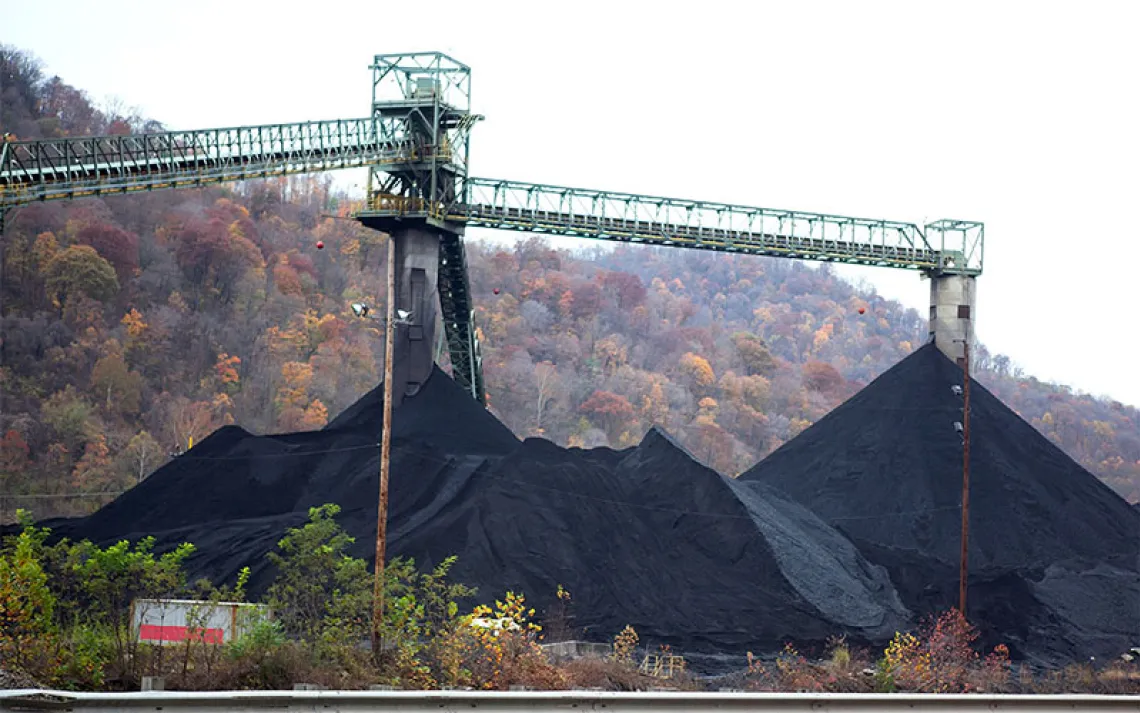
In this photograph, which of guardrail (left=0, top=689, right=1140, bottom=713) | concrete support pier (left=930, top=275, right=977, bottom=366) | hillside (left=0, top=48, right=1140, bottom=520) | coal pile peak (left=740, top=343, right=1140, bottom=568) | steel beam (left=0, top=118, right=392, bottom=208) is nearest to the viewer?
guardrail (left=0, top=689, right=1140, bottom=713)

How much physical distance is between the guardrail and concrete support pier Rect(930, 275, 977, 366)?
40.3m

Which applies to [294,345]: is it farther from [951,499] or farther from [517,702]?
[517,702]

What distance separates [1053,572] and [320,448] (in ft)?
75.4

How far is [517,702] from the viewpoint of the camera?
9.92 meters

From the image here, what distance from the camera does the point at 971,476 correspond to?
1870 inches

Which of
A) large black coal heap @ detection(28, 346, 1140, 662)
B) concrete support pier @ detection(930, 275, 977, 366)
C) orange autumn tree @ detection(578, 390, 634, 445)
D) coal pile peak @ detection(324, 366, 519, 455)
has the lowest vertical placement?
large black coal heap @ detection(28, 346, 1140, 662)

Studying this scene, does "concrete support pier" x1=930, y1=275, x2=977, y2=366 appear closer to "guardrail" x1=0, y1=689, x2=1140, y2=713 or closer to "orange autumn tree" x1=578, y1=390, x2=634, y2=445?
"guardrail" x1=0, y1=689, x2=1140, y2=713

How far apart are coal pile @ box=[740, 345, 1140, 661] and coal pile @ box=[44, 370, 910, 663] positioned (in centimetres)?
403

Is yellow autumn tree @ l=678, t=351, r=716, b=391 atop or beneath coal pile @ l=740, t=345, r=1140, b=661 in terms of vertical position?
atop

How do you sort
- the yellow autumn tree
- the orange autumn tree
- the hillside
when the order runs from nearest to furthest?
1. the hillside
2. the orange autumn tree
3. the yellow autumn tree

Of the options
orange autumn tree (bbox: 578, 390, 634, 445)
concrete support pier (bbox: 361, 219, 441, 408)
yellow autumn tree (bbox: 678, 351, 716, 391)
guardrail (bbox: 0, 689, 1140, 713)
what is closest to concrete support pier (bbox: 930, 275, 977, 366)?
concrete support pier (bbox: 361, 219, 441, 408)

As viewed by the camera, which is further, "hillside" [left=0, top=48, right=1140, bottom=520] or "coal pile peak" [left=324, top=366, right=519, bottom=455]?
"hillside" [left=0, top=48, right=1140, bottom=520]

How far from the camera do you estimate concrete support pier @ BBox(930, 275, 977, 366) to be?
50438 mm

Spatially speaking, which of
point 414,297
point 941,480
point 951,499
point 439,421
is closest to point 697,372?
point 941,480
